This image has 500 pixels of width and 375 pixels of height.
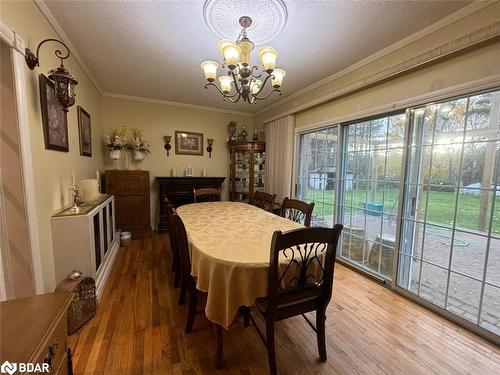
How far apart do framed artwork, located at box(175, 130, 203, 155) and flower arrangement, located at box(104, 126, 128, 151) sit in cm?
92

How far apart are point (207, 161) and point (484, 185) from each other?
4.05 meters

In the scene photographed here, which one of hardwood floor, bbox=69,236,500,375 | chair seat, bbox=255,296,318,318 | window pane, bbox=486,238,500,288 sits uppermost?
window pane, bbox=486,238,500,288

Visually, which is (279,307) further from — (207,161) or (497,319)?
(207,161)

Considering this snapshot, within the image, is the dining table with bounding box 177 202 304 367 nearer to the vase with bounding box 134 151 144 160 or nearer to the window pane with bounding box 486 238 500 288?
the window pane with bounding box 486 238 500 288

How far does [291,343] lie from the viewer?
5.27 feet

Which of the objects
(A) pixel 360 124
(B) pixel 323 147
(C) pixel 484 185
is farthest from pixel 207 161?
(C) pixel 484 185

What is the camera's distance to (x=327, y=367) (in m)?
1.41

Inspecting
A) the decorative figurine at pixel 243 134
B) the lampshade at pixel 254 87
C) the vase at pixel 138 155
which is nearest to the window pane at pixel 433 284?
the lampshade at pixel 254 87

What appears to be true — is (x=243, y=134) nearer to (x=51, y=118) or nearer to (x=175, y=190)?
(x=175, y=190)

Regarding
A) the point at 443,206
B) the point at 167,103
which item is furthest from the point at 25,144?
the point at 443,206

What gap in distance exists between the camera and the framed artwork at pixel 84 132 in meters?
2.50

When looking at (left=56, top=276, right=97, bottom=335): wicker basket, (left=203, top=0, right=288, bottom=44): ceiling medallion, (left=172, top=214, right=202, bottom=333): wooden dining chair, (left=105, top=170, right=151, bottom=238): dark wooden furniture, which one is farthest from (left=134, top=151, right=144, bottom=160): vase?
(left=172, top=214, right=202, bottom=333): wooden dining chair

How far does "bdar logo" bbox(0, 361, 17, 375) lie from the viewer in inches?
20.9

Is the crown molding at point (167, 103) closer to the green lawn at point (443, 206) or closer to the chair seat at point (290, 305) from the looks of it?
the green lawn at point (443, 206)
